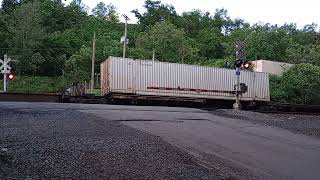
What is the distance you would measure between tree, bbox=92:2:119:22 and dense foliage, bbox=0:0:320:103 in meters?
12.7

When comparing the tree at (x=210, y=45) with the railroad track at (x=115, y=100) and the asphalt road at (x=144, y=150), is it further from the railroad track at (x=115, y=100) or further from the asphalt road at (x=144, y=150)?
the asphalt road at (x=144, y=150)

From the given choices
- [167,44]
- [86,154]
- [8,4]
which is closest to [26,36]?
[167,44]

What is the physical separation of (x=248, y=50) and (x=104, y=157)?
6553 centimetres

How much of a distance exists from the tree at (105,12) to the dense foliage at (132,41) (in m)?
12.7

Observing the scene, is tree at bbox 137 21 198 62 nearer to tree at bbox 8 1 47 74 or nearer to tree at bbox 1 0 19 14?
tree at bbox 8 1 47 74

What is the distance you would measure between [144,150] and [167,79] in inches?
926

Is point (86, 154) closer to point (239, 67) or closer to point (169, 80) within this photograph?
point (239, 67)

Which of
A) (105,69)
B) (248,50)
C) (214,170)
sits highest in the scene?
(248,50)

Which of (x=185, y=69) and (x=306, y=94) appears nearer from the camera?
(x=185, y=69)

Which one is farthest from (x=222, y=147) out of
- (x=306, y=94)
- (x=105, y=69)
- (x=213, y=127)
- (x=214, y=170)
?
(x=306, y=94)

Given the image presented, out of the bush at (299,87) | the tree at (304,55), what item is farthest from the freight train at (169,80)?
the tree at (304,55)

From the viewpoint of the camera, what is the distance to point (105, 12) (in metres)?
113

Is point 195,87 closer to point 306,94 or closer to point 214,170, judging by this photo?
point 306,94

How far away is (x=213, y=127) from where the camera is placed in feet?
56.2
